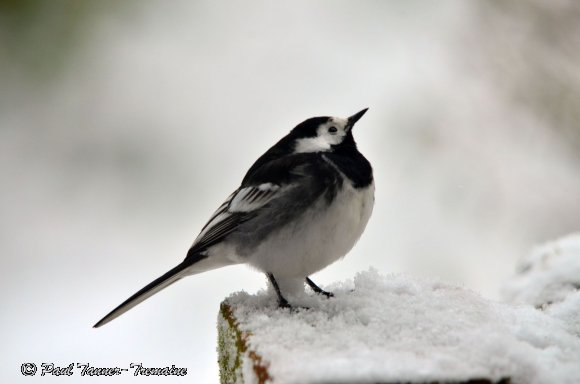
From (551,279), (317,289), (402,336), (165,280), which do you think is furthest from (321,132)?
(402,336)

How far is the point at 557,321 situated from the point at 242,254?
3.97 feet

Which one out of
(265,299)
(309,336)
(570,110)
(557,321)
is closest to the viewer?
(309,336)

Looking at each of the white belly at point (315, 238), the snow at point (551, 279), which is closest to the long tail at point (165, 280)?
the white belly at point (315, 238)

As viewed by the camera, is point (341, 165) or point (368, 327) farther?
point (341, 165)

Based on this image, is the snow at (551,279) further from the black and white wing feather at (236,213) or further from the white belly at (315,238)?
the black and white wing feather at (236,213)

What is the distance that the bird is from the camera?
2.70 m

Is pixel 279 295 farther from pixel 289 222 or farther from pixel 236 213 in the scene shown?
pixel 236 213

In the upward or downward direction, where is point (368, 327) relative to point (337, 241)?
downward

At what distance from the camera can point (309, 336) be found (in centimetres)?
207

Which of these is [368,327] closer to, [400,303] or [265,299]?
[400,303]

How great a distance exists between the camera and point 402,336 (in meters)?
2.04

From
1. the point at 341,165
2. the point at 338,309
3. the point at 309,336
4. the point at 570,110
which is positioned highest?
the point at 570,110

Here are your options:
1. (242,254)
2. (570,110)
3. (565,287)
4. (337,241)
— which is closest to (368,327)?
(337,241)

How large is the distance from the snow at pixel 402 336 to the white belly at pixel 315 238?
5.5 inches
